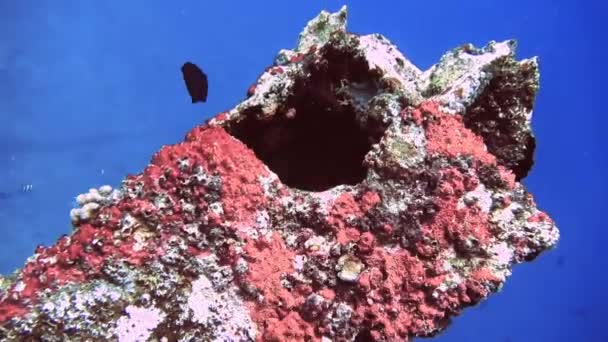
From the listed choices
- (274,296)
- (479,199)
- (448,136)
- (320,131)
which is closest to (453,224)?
(479,199)

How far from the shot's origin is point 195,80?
690cm

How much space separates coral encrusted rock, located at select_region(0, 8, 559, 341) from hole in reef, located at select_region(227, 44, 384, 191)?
24.2 inches

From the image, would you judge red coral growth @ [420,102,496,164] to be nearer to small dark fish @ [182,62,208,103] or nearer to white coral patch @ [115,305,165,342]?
white coral patch @ [115,305,165,342]

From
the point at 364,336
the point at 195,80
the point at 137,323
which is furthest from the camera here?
the point at 195,80

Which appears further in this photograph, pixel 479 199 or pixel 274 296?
pixel 479 199

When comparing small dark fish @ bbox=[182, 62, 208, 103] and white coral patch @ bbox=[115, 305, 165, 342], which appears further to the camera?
small dark fish @ bbox=[182, 62, 208, 103]

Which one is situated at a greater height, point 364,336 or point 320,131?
point 320,131

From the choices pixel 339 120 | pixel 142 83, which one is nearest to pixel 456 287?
pixel 339 120

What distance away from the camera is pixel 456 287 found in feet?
10.1

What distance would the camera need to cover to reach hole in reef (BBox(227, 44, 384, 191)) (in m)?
4.16

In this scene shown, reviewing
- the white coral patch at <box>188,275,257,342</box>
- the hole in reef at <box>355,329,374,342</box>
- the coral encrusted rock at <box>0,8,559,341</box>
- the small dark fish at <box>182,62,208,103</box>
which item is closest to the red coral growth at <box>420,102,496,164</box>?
the coral encrusted rock at <box>0,8,559,341</box>

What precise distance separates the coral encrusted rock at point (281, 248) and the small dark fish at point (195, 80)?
3.49m

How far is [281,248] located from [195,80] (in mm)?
4190

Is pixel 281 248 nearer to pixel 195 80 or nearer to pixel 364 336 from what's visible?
pixel 364 336
